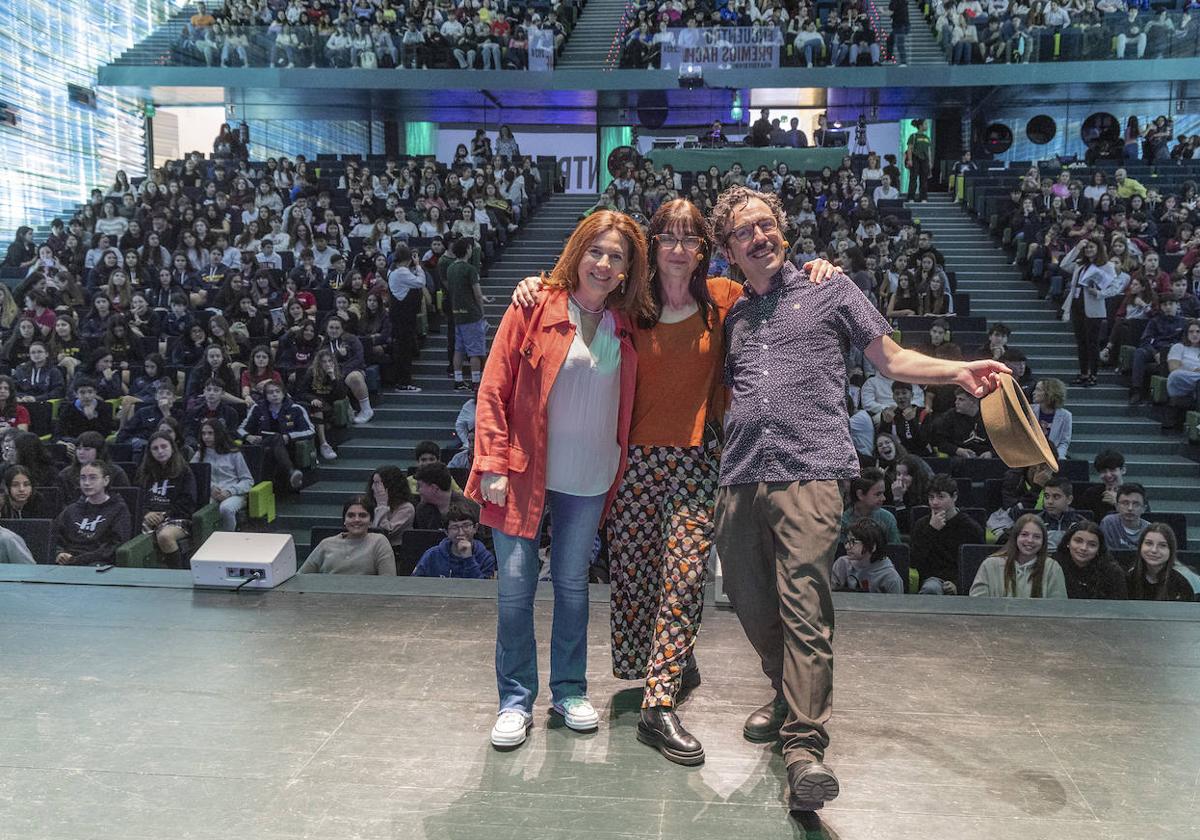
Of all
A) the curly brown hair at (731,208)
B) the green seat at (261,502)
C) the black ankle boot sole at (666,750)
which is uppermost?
the curly brown hair at (731,208)

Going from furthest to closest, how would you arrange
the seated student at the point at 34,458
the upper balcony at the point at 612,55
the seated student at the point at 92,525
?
1. the upper balcony at the point at 612,55
2. the seated student at the point at 34,458
3. the seated student at the point at 92,525

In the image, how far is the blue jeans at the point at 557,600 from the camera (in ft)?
8.93

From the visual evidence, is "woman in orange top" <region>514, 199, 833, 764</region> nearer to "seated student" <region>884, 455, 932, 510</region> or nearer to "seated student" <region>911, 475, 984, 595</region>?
"seated student" <region>911, 475, 984, 595</region>

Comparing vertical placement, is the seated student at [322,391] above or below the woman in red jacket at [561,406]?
below

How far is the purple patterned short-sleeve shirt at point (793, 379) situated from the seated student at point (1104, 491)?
4.30m

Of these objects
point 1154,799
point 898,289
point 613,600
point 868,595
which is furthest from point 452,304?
point 1154,799

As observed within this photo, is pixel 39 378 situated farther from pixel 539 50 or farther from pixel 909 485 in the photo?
pixel 539 50

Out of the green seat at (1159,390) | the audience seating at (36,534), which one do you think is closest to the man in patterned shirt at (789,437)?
the audience seating at (36,534)

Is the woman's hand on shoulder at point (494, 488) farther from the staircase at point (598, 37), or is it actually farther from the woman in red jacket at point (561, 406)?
the staircase at point (598, 37)

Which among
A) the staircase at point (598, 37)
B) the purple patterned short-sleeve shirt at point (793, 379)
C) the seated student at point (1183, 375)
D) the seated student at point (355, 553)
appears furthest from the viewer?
the staircase at point (598, 37)

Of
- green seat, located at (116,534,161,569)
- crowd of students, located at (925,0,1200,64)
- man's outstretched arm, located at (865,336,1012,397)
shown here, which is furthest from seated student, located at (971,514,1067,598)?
crowd of students, located at (925,0,1200,64)

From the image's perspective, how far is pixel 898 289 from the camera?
9938 mm

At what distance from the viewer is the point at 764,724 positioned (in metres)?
Answer: 2.73

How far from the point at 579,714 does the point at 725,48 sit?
16492 millimetres
